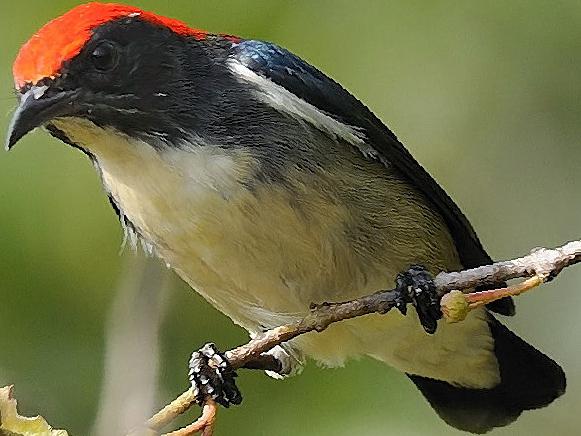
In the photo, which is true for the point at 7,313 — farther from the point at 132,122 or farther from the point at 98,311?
the point at 132,122

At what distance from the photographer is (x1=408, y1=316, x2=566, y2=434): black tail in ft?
11.5

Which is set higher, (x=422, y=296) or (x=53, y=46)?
(x=53, y=46)

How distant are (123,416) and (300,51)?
1909 millimetres

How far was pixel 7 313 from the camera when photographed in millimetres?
3322

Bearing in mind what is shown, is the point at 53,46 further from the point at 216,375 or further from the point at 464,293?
the point at 464,293

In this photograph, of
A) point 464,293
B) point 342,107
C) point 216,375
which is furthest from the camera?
point 342,107

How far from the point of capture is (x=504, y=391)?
364cm

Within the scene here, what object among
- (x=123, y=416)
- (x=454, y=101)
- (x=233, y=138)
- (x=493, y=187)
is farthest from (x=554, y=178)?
(x=123, y=416)

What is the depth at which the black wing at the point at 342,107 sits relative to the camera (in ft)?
9.53

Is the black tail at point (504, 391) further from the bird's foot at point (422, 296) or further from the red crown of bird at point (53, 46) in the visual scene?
the red crown of bird at point (53, 46)

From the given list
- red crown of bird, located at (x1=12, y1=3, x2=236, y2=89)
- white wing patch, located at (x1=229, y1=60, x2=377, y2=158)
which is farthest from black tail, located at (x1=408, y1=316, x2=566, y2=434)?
red crown of bird, located at (x1=12, y1=3, x2=236, y2=89)

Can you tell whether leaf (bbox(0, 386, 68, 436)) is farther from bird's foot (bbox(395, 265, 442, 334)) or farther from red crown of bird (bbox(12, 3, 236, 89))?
bird's foot (bbox(395, 265, 442, 334))

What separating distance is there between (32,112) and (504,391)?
1.89 metres

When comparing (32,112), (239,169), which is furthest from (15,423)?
(239,169)
